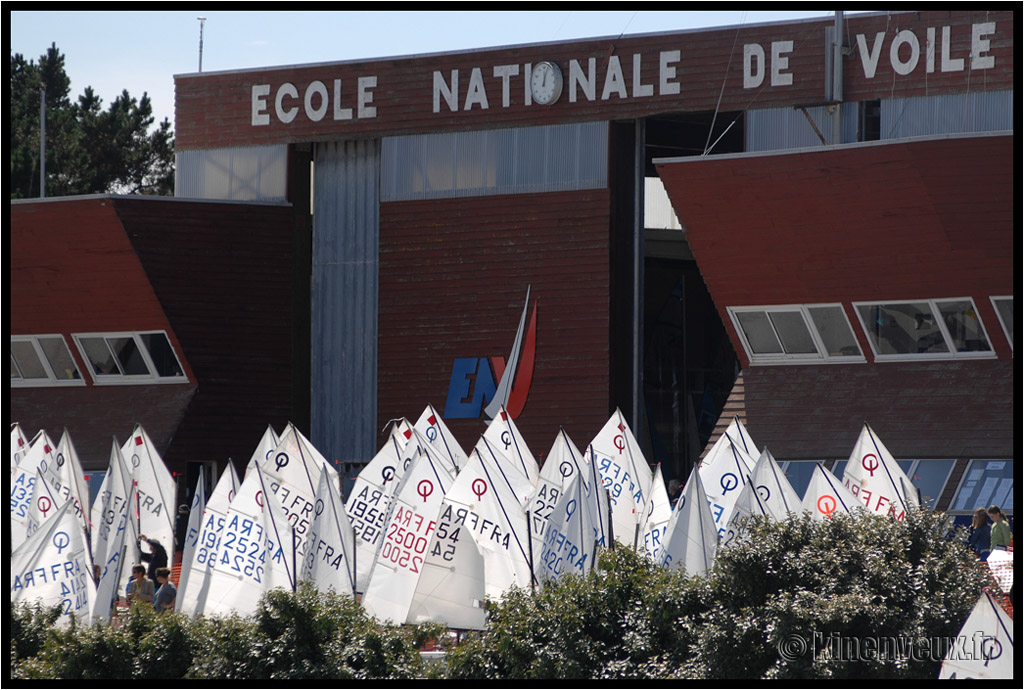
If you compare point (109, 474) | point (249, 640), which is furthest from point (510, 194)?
point (249, 640)

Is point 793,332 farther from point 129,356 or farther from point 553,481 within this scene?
point 129,356

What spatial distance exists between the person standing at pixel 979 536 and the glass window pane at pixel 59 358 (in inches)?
934

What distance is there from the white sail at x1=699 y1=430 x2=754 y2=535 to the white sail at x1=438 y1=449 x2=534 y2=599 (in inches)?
134

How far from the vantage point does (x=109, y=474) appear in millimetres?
26094

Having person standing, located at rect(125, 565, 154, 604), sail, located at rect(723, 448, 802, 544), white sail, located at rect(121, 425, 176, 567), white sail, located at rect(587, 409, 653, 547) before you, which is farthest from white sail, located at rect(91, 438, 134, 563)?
sail, located at rect(723, 448, 802, 544)

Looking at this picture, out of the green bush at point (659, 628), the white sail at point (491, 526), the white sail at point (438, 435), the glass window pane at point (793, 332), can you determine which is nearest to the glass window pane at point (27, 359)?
the white sail at point (438, 435)

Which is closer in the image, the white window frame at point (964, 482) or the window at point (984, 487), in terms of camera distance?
the window at point (984, 487)

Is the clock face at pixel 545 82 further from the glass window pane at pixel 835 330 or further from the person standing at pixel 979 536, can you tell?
the person standing at pixel 979 536

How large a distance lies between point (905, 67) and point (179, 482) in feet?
62.3

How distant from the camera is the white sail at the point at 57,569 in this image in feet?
64.7

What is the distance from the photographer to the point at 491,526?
71.1 feet

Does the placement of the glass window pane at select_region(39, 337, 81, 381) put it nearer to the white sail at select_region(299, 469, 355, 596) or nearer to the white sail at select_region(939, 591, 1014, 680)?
the white sail at select_region(299, 469, 355, 596)

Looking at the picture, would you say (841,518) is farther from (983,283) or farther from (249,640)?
(983,283)

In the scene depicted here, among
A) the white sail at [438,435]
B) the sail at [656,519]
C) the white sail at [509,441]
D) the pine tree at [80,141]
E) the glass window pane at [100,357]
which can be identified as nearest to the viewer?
the sail at [656,519]
